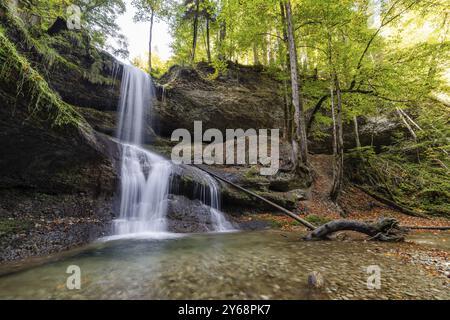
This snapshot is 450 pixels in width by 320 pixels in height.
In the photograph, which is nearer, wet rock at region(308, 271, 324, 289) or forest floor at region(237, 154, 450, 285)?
wet rock at region(308, 271, 324, 289)

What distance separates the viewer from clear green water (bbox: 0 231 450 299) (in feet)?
8.11

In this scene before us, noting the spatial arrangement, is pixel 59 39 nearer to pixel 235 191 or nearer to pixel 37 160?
pixel 37 160

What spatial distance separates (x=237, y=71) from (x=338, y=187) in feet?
29.6

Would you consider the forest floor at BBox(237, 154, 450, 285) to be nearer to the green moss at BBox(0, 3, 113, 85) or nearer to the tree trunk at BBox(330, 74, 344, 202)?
the tree trunk at BBox(330, 74, 344, 202)

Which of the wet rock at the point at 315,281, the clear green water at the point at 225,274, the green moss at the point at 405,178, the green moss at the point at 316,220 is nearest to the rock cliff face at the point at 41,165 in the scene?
the clear green water at the point at 225,274

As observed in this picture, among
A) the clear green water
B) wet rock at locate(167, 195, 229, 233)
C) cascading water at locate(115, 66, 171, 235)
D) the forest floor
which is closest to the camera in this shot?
→ the clear green water

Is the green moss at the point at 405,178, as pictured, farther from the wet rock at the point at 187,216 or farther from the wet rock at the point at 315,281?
the wet rock at the point at 315,281

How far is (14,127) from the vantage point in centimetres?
478

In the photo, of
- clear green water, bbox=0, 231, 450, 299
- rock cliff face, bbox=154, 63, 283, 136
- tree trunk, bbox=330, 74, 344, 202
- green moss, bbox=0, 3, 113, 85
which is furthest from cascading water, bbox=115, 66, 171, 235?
tree trunk, bbox=330, 74, 344, 202

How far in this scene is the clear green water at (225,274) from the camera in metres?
2.47

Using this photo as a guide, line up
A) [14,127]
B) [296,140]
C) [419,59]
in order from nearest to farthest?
[14,127] < [419,59] < [296,140]

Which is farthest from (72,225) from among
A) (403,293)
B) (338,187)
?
(338,187)

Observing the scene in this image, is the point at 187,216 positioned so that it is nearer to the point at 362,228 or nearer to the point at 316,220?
the point at 316,220

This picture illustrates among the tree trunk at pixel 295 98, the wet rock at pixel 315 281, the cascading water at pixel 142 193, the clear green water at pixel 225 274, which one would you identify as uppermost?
the tree trunk at pixel 295 98
